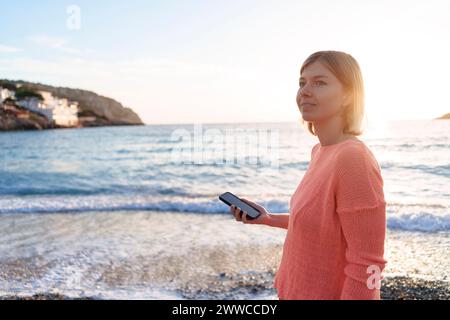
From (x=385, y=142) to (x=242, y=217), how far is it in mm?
31575

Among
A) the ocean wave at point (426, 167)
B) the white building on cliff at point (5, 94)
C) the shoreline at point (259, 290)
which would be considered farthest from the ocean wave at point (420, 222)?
the white building on cliff at point (5, 94)

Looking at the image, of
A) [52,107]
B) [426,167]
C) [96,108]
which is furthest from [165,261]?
[96,108]

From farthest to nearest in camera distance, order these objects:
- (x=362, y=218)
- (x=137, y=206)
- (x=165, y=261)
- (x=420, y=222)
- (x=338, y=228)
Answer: (x=137, y=206), (x=420, y=222), (x=165, y=261), (x=338, y=228), (x=362, y=218)

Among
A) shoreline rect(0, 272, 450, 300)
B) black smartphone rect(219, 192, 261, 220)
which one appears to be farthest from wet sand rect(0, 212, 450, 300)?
black smartphone rect(219, 192, 261, 220)

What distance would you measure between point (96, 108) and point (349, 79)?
354ft

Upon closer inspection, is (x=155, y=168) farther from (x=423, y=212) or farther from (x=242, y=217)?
(x=242, y=217)

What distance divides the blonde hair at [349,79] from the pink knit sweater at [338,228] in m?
0.12

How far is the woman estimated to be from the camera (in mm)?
1348

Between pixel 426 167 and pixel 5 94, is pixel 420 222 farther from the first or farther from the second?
pixel 5 94

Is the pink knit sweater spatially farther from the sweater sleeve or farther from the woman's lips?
the woman's lips

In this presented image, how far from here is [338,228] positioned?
1450 millimetres

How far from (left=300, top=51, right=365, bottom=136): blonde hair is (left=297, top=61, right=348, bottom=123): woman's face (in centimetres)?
2
